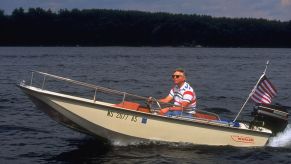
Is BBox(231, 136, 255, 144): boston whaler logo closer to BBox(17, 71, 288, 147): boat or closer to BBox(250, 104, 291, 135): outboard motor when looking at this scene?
BBox(17, 71, 288, 147): boat

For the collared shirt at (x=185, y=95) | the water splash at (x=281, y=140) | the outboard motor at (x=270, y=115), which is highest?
the collared shirt at (x=185, y=95)

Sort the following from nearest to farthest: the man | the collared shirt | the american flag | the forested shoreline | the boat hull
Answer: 1. the boat hull
2. the man
3. the collared shirt
4. the american flag
5. the forested shoreline

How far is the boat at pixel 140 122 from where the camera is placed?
13.8 m

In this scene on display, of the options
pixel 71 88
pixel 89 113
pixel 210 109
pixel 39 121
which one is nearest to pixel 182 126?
pixel 89 113

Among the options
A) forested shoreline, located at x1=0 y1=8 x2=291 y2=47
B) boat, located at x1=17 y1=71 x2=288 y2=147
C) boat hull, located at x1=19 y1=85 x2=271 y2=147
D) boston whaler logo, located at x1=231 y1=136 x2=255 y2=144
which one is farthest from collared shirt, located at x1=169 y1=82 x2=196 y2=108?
forested shoreline, located at x1=0 y1=8 x2=291 y2=47

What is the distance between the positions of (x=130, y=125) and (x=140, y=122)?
28 centimetres

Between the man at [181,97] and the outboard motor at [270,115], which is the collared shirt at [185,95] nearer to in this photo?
the man at [181,97]

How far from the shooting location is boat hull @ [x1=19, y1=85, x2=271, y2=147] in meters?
13.8

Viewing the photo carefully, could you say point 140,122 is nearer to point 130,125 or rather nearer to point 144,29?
point 130,125

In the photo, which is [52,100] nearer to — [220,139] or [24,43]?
[220,139]

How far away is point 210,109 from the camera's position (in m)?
24.1

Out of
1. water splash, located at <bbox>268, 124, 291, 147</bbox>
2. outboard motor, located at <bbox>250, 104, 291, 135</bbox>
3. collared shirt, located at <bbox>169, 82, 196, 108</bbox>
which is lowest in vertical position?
water splash, located at <bbox>268, 124, 291, 147</bbox>

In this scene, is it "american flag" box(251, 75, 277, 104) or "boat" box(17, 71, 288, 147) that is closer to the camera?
"boat" box(17, 71, 288, 147)

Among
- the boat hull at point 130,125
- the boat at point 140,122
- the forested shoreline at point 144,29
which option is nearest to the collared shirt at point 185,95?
the boat at point 140,122
